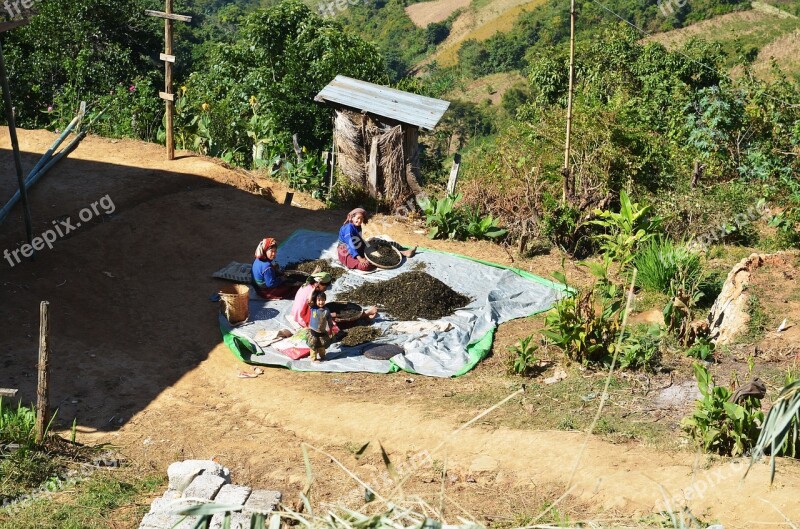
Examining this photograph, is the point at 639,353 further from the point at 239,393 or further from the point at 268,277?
the point at 268,277

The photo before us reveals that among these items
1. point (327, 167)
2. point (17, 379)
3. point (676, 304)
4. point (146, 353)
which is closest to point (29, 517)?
point (17, 379)

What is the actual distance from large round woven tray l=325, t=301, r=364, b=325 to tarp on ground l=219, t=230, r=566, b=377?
20cm

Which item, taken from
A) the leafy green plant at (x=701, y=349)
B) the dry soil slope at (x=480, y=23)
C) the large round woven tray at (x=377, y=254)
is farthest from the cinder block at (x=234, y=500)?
the dry soil slope at (x=480, y=23)

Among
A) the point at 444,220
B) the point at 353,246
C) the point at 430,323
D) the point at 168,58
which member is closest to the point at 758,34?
the point at 444,220

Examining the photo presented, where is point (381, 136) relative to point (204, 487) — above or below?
above

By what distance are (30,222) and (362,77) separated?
6.58 metres

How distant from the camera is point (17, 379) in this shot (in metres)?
6.80

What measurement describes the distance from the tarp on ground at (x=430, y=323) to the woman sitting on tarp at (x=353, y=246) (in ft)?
0.37

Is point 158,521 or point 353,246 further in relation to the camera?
point 353,246

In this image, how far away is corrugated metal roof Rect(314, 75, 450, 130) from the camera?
11.0m

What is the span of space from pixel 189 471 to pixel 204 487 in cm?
19

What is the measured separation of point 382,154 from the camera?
11.2m

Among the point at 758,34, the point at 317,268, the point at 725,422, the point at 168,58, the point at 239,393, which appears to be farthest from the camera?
the point at 758,34

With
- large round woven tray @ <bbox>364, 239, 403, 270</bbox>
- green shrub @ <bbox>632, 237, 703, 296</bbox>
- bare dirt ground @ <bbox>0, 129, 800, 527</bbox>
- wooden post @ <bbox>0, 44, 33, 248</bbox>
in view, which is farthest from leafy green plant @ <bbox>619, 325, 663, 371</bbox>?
wooden post @ <bbox>0, 44, 33, 248</bbox>
